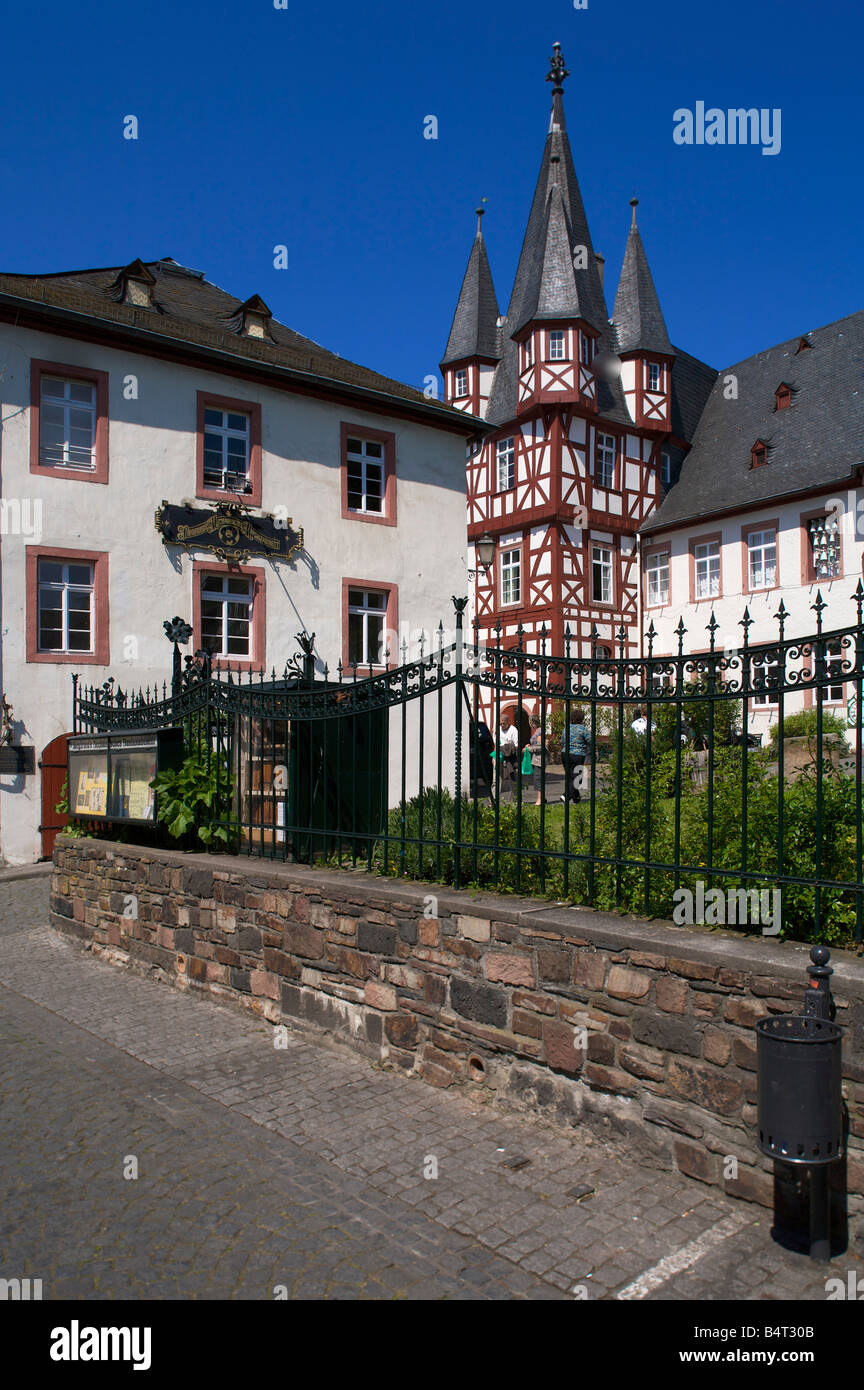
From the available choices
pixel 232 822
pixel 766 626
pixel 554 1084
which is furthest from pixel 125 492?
pixel 766 626

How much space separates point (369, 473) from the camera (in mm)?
19625

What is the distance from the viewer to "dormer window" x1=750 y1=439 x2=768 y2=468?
2878 centimetres

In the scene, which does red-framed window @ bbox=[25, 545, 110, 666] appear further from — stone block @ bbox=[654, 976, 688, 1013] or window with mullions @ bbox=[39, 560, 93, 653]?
stone block @ bbox=[654, 976, 688, 1013]

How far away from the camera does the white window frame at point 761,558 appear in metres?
27.0

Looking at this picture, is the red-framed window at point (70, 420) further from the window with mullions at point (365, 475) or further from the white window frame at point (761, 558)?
the white window frame at point (761, 558)

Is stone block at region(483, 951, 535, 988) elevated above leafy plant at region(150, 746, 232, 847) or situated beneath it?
situated beneath

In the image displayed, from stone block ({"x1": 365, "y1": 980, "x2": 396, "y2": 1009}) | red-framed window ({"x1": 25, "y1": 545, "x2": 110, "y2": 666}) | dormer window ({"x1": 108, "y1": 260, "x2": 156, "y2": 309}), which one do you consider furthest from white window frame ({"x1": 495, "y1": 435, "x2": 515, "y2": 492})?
stone block ({"x1": 365, "y1": 980, "x2": 396, "y2": 1009})

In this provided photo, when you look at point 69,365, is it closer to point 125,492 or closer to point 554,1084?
point 125,492

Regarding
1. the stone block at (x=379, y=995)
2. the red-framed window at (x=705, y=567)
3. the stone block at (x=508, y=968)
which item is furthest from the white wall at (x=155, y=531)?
the stone block at (x=508, y=968)

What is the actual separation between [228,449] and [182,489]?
141cm

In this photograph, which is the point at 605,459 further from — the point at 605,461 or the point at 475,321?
the point at 475,321

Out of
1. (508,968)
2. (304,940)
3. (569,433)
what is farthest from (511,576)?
(508,968)

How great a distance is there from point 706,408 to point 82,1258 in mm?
34254

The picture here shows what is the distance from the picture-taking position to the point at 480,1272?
3.31 m
